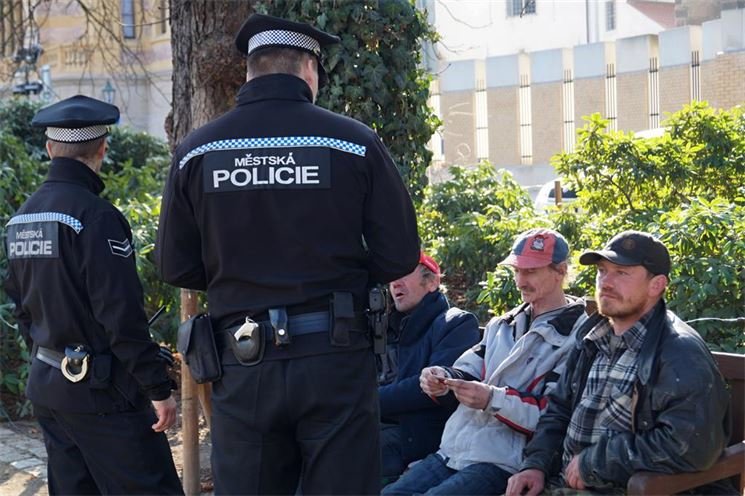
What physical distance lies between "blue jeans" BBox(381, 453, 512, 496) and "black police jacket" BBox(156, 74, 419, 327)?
114 cm

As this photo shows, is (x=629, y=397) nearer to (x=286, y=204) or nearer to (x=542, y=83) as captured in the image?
(x=286, y=204)

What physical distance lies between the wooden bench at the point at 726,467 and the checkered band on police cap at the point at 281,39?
1.86 metres

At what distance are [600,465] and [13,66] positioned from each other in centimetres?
1260

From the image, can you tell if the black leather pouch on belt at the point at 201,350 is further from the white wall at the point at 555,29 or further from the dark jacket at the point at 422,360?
the white wall at the point at 555,29

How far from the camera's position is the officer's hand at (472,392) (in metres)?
4.23

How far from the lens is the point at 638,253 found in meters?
3.88

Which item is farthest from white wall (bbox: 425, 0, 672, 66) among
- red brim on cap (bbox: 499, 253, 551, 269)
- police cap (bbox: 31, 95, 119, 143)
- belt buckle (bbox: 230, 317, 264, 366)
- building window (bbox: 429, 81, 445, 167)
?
belt buckle (bbox: 230, 317, 264, 366)

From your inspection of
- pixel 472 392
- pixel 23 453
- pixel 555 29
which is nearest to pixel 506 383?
pixel 472 392

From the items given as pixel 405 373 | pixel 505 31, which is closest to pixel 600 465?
pixel 405 373

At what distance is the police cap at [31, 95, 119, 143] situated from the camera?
4.28 m

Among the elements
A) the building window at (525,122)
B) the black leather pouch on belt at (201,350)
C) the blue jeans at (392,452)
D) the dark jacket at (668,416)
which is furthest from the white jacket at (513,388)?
the building window at (525,122)

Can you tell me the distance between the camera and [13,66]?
1445 centimetres

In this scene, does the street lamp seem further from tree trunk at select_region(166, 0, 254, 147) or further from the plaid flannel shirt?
the plaid flannel shirt

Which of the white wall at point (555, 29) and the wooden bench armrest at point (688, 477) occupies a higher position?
the white wall at point (555, 29)
